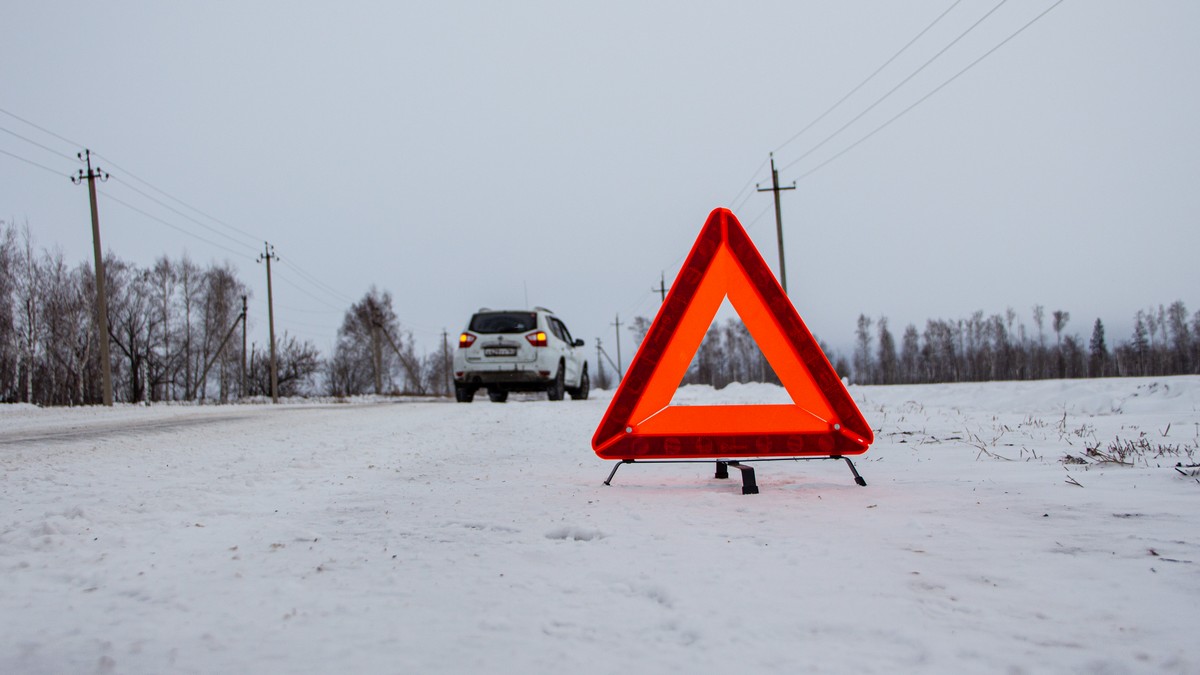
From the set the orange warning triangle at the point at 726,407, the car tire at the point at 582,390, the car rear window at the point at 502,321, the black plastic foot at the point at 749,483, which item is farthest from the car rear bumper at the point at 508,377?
the black plastic foot at the point at 749,483

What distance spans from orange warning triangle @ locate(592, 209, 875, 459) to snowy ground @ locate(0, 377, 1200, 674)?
0.26 meters

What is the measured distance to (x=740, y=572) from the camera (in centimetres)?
201

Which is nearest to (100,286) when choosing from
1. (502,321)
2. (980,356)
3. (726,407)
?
(502,321)

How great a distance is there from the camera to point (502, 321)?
562 inches

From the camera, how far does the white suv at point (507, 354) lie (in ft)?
45.2

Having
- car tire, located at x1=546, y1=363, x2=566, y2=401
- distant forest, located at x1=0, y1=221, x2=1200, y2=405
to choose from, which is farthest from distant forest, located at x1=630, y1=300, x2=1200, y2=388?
car tire, located at x1=546, y1=363, x2=566, y2=401

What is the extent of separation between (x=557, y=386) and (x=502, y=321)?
1.94m

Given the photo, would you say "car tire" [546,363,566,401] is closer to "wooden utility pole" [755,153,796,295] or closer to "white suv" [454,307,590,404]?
"white suv" [454,307,590,404]

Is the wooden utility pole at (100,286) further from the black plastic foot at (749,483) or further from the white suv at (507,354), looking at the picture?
the black plastic foot at (749,483)

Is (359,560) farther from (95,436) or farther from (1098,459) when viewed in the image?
(95,436)

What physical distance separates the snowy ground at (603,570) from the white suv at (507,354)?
9.54 metres

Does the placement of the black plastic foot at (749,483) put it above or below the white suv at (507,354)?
below

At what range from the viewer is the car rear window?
14086 mm

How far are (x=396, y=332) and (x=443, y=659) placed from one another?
69437 mm
